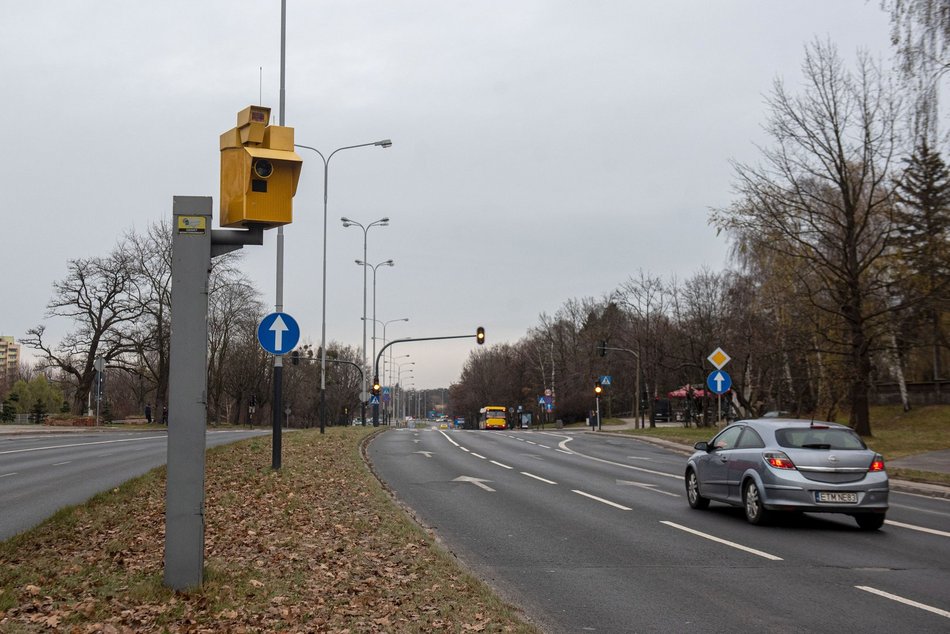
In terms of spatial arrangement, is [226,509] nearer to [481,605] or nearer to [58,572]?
[58,572]

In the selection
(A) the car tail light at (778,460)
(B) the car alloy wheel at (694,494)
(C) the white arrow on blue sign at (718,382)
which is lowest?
(B) the car alloy wheel at (694,494)

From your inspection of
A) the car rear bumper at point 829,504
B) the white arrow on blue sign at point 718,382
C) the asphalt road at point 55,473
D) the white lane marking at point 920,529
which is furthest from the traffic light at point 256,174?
the white arrow on blue sign at point 718,382

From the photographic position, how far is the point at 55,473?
18.4 metres

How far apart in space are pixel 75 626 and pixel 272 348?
11201 millimetres

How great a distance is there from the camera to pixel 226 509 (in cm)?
1152

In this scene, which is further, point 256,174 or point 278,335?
point 278,335

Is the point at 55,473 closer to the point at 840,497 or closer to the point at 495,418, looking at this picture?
the point at 840,497

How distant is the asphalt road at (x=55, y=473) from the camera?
12.3m

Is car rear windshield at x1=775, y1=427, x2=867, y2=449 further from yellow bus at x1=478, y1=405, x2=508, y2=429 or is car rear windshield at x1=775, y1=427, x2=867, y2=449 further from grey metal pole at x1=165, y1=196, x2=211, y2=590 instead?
yellow bus at x1=478, y1=405, x2=508, y2=429

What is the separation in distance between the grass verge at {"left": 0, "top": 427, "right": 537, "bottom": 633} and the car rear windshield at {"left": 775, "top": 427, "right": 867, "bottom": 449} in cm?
541

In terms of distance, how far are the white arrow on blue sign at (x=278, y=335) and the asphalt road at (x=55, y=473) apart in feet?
12.1

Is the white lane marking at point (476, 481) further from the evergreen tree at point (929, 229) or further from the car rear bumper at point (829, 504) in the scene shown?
the evergreen tree at point (929, 229)

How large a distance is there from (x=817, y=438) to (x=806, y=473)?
0.61 metres

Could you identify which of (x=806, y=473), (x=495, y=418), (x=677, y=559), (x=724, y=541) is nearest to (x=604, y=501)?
(x=806, y=473)
